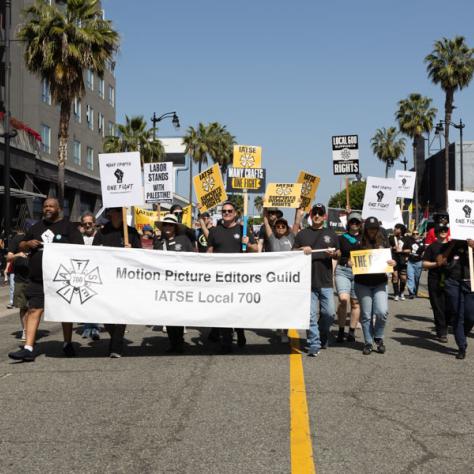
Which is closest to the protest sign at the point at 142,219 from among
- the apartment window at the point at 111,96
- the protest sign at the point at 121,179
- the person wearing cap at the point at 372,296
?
the protest sign at the point at 121,179

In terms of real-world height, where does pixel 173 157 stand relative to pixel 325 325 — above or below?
above

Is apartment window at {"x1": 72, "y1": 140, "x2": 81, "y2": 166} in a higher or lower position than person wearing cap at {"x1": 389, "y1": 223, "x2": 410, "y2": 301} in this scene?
higher

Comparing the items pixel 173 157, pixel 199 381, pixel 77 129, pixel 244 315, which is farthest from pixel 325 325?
pixel 173 157

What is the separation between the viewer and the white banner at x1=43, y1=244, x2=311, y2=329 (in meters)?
7.57

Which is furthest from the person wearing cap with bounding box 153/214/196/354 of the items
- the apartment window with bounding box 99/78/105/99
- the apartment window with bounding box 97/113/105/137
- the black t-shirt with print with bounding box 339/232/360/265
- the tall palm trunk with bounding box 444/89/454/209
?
the apartment window with bounding box 99/78/105/99

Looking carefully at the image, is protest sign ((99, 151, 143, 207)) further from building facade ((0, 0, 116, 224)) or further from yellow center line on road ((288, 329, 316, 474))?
building facade ((0, 0, 116, 224))

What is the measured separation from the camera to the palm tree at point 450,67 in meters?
38.8

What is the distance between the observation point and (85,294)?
24.9 ft

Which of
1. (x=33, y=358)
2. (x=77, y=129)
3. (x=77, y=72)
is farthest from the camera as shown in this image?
(x=77, y=129)

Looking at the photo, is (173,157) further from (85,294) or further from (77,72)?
(85,294)

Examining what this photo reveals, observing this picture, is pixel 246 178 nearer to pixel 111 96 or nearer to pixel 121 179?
pixel 121 179

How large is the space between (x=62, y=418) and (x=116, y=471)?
1322mm

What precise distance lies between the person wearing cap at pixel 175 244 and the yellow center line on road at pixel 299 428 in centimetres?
160

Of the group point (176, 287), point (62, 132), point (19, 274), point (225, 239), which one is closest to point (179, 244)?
point (225, 239)
